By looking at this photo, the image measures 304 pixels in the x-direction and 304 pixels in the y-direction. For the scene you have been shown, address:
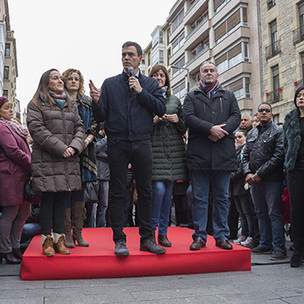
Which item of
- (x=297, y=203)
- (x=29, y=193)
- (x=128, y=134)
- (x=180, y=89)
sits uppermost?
(x=180, y=89)

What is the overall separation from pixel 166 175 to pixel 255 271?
143 centimetres

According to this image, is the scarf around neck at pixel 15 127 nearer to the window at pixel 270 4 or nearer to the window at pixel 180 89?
the window at pixel 270 4

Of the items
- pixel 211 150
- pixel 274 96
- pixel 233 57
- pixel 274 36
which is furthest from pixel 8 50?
pixel 211 150

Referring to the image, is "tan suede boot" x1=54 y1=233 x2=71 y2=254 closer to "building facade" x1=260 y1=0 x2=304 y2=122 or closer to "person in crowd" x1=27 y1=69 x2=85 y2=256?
"person in crowd" x1=27 y1=69 x2=85 y2=256

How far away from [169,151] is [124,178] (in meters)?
0.87

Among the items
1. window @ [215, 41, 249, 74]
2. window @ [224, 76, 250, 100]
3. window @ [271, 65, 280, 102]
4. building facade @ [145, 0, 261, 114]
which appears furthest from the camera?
window @ [215, 41, 249, 74]

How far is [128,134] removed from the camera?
3.93m

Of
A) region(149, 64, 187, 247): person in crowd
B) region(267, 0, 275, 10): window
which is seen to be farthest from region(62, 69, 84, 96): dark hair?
region(267, 0, 275, 10): window

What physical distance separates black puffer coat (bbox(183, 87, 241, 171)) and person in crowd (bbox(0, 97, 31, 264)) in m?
1.94

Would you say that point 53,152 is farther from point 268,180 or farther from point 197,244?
point 268,180

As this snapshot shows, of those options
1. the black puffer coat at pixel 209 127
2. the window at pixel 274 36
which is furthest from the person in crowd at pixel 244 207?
the window at pixel 274 36

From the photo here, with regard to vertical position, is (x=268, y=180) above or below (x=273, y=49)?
below

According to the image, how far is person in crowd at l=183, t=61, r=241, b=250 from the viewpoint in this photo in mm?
4281

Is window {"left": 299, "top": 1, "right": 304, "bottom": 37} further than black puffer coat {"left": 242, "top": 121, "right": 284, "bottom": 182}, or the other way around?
window {"left": 299, "top": 1, "right": 304, "bottom": 37}
